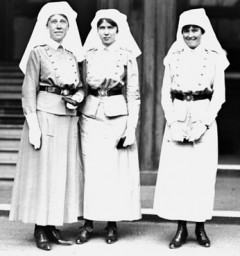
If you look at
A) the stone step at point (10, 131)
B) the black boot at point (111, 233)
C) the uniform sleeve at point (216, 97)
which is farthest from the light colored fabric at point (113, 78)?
the stone step at point (10, 131)

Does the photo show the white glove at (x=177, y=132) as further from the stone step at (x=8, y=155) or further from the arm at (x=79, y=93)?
the stone step at (x=8, y=155)

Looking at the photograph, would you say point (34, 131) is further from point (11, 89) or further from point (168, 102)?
point (11, 89)

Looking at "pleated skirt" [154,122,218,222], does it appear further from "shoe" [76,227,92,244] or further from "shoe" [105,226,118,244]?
"shoe" [76,227,92,244]

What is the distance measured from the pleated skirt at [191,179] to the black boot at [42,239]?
95 cm

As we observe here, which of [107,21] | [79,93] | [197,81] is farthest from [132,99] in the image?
[107,21]

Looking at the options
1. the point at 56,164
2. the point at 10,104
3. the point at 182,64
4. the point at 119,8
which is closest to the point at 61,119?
the point at 56,164

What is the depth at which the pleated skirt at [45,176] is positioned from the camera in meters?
4.88

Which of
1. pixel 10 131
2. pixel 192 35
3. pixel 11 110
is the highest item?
pixel 192 35

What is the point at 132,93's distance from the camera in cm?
514

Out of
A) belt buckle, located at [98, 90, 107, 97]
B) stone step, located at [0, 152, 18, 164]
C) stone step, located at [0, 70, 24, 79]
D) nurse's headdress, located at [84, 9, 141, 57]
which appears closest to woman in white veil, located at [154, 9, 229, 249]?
nurse's headdress, located at [84, 9, 141, 57]

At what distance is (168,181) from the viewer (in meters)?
5.08

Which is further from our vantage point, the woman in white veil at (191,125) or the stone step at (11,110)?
the stone step at (11,110)

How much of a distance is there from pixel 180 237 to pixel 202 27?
167cm

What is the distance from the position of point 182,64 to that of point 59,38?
38.7 inches
